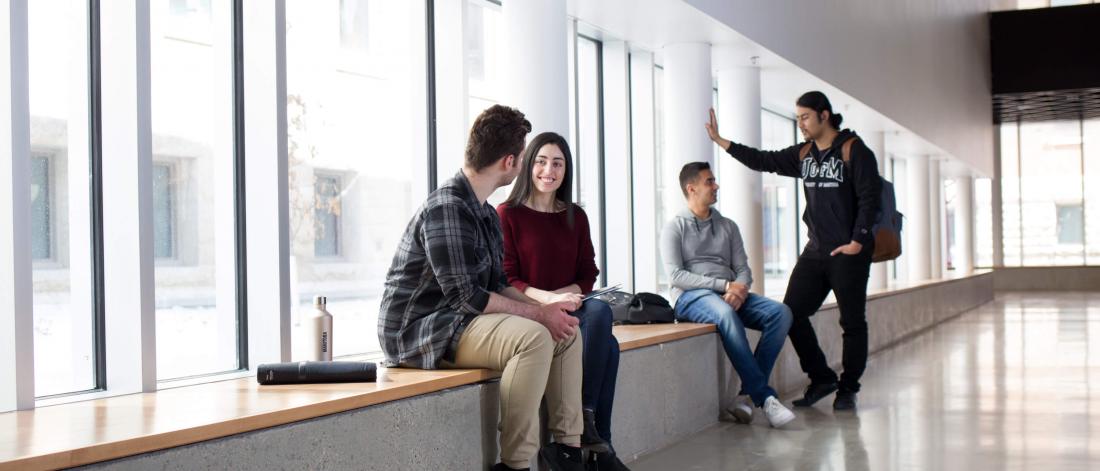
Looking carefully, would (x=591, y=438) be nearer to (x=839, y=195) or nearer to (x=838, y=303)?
(x=838, y=303)

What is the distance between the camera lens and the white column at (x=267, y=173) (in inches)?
143

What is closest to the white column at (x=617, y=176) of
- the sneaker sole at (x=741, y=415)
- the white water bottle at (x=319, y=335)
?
the sneaker sole at (x=741, y=415)

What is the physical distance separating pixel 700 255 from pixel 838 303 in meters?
0.76

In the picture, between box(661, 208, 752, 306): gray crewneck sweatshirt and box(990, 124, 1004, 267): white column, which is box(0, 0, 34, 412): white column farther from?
box(990, 124, 1004, 267): white column

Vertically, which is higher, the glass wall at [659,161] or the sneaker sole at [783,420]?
the glass wall at [659,161]

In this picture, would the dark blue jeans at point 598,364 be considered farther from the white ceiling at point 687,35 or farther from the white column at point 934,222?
the white column at point 934,222

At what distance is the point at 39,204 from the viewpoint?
3.11m

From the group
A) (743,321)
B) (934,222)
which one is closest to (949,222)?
(934,222)

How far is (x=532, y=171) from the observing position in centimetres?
363

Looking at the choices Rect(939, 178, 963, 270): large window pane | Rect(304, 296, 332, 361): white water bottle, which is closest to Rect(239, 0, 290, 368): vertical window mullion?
Rect(304, 296, 332, 361): white water bottle

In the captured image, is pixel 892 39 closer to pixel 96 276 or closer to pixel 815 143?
pixel 815 143

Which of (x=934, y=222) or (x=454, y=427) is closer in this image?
(x=454, y=427)

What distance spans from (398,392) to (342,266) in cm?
195

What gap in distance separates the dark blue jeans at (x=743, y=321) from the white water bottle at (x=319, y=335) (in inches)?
79.7
